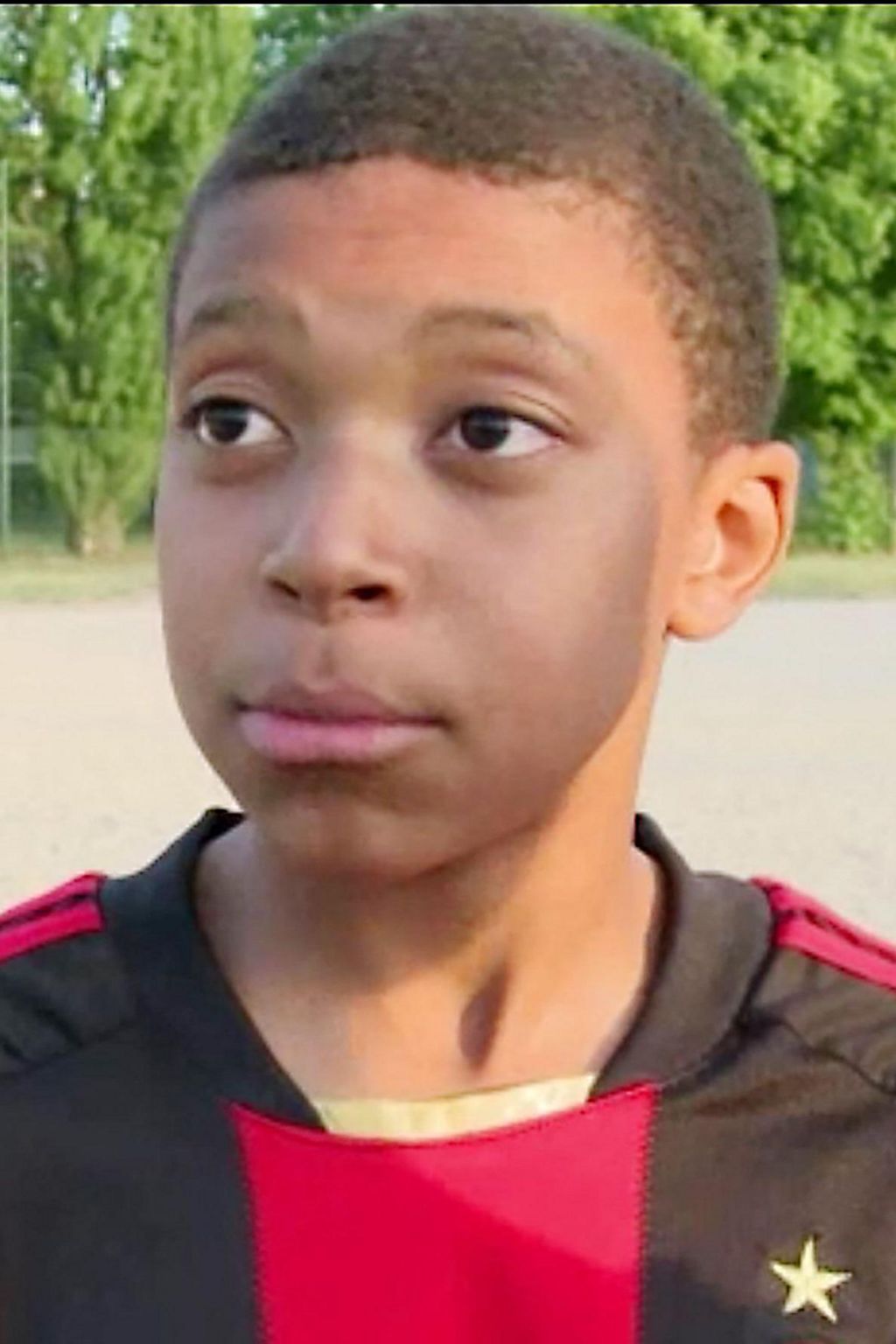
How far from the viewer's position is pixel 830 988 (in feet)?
5.43

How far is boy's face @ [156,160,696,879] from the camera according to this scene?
4.59 feet

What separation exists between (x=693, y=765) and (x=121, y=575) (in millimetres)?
13570

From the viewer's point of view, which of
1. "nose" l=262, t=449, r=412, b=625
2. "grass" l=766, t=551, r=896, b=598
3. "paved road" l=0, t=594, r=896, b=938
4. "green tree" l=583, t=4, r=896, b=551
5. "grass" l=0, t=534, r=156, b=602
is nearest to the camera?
"nose" l=262, t=449, r=412, b=625

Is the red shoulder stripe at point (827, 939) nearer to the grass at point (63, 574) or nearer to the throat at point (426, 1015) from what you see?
the throat at point (426, 1015)

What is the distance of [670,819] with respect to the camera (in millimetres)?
7008

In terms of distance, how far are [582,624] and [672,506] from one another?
12cm

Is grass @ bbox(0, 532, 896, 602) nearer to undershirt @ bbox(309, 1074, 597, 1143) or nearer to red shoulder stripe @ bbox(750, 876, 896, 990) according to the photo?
red shoulder stripe @ bbox(750, 876, 896, 990)

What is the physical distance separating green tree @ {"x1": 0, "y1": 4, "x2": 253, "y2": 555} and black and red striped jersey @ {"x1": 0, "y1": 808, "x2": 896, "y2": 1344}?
23429 mm

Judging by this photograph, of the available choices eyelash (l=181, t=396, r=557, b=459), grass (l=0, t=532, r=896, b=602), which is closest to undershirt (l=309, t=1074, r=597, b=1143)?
eyelash (l=181, t=396, r=557, b=459)

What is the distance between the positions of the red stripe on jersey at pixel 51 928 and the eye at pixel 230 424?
0.33 m

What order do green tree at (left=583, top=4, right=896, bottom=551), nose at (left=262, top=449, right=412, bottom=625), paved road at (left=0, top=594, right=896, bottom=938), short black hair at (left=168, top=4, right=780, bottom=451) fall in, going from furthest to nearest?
green tree at (left=583, top=4, right=896, bottom=551) → paved road at (left=0, top=594, right=896, bottom=938) → short black hair at (left=168, top=4, right=780, bottom=451) → nose at (left=262, top=449, right=412, bottom=625)

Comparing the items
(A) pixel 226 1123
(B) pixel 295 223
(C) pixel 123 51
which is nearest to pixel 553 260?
(B) pixel 295 223

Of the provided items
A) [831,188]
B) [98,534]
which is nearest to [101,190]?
[98,534]

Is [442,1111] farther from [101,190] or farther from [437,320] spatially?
[101,190]
